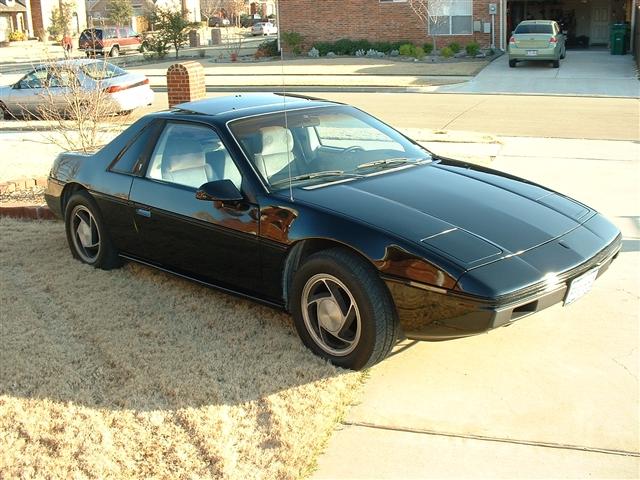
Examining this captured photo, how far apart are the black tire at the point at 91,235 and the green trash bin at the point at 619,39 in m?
30.5

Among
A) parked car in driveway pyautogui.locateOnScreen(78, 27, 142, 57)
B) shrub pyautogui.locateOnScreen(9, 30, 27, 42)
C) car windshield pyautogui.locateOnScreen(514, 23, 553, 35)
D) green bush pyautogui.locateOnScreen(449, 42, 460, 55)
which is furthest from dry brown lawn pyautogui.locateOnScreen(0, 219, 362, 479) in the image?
shrub pyautogui.locateOnScreen(9, 30, 27, 42)

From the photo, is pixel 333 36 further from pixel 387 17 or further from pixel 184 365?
pixel 184 365

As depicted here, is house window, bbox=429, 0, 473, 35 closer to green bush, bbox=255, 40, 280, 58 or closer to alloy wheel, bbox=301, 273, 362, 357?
green bush, bbox=255, 40, 280, 58

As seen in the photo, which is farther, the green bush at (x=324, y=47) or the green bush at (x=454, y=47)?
the green bush at (x=324, y=47)

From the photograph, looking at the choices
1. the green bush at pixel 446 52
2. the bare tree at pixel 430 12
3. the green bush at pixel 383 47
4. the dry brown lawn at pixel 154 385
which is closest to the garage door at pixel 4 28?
the green bush at pixel 383 47

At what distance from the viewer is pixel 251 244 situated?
489 centimetres

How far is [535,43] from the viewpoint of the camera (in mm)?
27359

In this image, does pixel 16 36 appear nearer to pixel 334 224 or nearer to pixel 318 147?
pixel 318 147

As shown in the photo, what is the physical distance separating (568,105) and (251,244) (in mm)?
15194

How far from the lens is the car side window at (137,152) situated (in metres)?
5.79

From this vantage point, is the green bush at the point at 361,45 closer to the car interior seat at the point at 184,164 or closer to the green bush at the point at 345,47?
the green bush at the point at 345,47

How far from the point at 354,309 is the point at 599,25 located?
39.9 meters

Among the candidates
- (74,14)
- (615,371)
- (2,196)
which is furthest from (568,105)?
(74,14)

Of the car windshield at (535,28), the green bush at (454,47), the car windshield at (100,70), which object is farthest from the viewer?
the green bush at (454,47)
